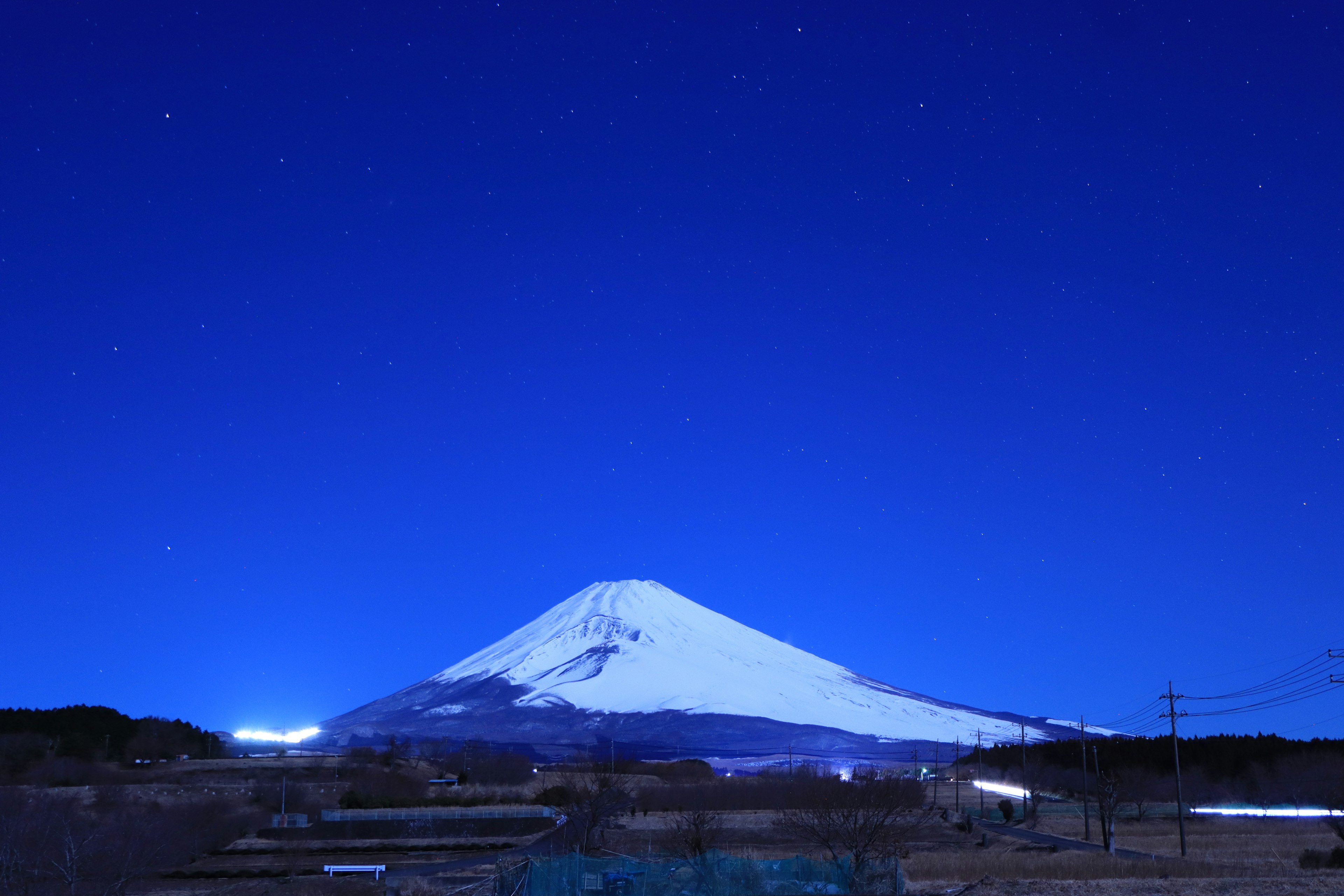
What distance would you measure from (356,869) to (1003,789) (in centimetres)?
8637

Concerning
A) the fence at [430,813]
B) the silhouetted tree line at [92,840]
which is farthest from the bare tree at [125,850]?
the fence at [430,813]

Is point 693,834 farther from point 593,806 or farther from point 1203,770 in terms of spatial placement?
point 1203,770

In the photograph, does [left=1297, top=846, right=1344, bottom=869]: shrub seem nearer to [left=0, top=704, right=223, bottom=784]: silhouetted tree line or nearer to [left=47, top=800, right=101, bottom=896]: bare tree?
[left=47, top=800, right=101, bottom=896]: bare tree

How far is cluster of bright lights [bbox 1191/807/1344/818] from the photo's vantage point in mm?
77363

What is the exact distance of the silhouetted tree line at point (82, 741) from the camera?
85.0 metres

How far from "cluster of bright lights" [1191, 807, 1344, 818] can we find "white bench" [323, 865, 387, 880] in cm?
5581

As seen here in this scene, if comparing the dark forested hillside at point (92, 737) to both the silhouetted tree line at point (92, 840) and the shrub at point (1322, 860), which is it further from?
the shrub at point (1322, 860)

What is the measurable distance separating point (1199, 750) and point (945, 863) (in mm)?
85673

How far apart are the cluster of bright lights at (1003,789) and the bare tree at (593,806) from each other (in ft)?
136

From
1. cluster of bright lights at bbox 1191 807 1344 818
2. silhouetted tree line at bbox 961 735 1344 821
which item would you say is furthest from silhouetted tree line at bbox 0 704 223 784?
cluster of bright lights at bbox 1191 807 1344 818

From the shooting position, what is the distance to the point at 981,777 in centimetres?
10900

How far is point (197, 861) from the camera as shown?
52094 mm

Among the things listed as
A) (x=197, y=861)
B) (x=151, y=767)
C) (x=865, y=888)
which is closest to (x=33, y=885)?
(x=197, y=861)

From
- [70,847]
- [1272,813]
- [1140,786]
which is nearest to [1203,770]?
[1140,786]
